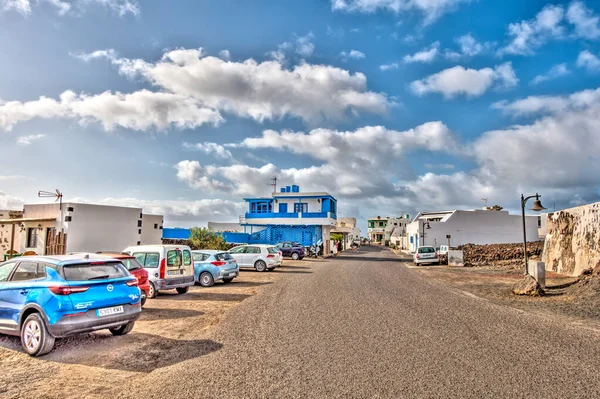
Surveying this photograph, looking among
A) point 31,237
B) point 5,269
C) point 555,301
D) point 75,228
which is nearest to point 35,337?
point 5,269

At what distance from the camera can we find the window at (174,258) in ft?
45.8

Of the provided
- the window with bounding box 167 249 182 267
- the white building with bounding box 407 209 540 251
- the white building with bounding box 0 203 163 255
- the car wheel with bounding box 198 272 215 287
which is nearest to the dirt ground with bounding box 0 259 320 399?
the window with bounding box 167 249 182 267

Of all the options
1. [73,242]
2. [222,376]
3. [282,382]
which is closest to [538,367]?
[282,382]

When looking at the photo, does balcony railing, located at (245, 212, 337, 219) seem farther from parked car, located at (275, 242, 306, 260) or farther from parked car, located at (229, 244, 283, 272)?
parked car, located at (229, 244, 283, 272)

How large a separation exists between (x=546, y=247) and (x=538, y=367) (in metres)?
22.1

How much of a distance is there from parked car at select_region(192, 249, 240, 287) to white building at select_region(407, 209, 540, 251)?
36.2 meters

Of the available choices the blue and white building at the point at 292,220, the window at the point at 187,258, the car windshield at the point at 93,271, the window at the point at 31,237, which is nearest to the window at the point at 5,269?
the car windshield at the point at 93,271

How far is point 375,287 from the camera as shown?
16.8 metres

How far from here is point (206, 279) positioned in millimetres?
17641

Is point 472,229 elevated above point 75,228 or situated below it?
above

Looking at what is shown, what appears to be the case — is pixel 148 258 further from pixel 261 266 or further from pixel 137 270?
pixel 261 266

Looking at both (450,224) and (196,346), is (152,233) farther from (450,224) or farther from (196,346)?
(450,224)

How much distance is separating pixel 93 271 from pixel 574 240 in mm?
22415

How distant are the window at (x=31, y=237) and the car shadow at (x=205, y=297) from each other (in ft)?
36.6
